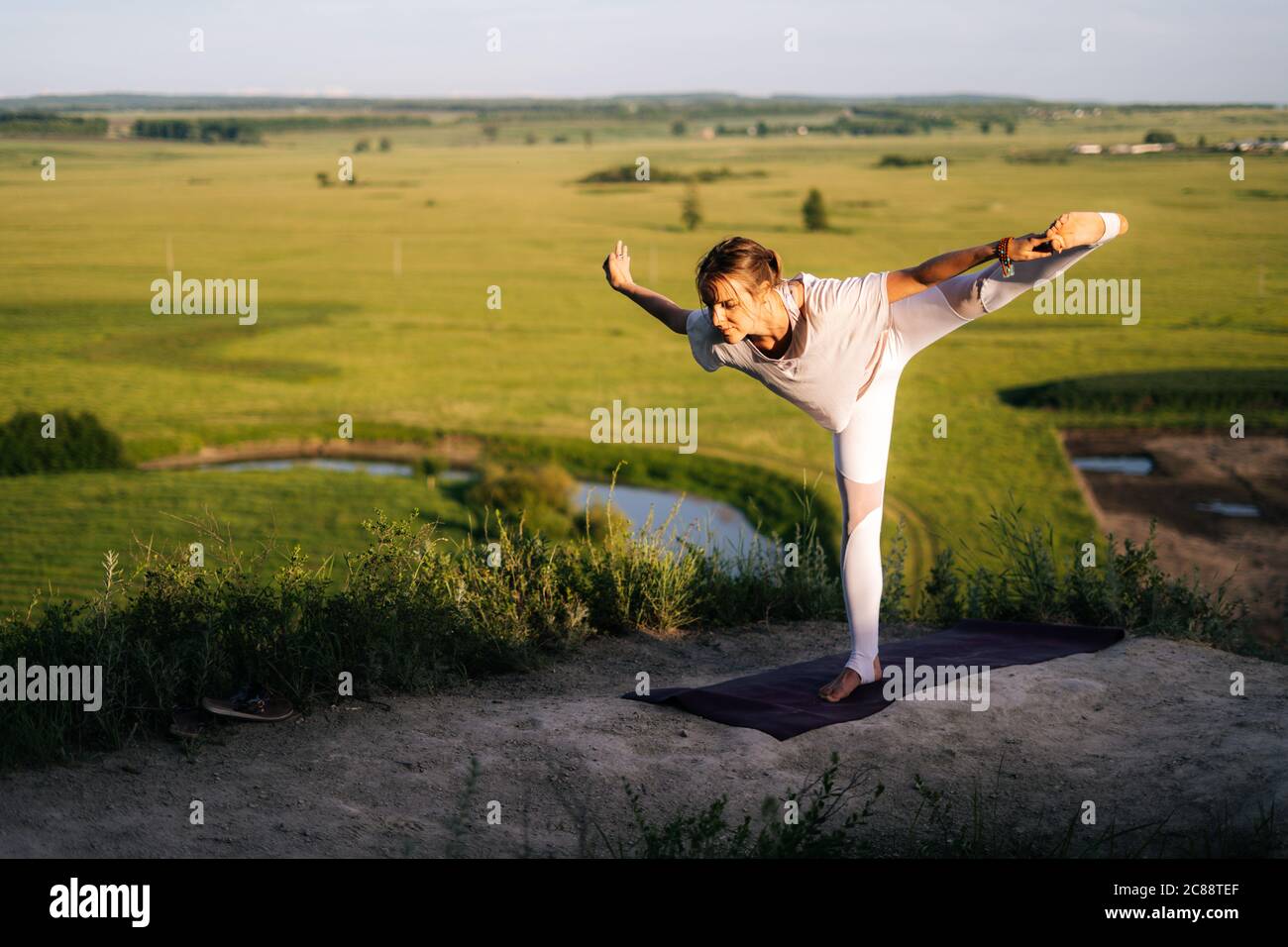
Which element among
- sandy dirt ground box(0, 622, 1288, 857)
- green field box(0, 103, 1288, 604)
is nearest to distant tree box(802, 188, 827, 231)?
green field box(0, 103, 1288, 604)

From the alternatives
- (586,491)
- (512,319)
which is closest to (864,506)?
(586,491)

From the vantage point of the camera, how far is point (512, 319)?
10025cm

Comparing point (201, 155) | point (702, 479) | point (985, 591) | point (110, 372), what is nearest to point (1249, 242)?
point (702, 479)

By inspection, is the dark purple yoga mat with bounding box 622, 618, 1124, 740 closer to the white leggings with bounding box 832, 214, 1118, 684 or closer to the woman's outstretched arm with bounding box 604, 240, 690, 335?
the white leggings with bounding box 832, 214, 1118, 684

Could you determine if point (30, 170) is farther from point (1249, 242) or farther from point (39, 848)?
point (39, 848)

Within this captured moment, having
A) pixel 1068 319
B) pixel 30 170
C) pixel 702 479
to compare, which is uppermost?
pixel 30 170

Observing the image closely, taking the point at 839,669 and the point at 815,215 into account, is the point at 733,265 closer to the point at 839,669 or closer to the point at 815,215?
the point at 839,669

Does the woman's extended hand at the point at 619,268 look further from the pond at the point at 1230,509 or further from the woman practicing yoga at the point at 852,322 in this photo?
the pond at the point at 1230,509

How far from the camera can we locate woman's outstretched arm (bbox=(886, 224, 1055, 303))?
185 inches

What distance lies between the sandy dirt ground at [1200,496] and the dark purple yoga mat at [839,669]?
3711 cm

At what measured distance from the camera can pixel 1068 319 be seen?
94.2m

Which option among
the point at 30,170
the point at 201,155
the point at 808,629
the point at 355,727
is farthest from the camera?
the point at 201,155
